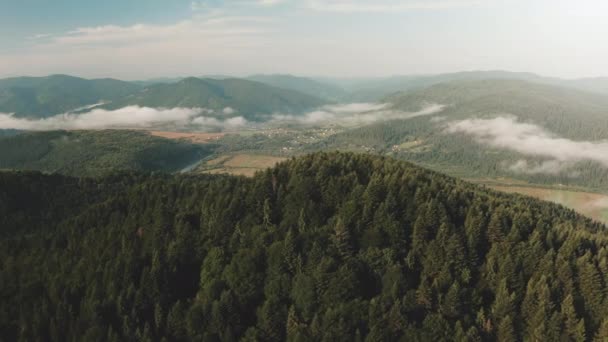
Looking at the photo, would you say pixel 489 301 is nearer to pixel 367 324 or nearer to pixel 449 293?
pixel 449 293

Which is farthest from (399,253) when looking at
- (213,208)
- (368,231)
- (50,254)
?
(50,254)

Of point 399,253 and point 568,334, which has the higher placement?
point 399,253

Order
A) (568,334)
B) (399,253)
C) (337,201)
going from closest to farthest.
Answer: (568,334), (399,253), (337,201)

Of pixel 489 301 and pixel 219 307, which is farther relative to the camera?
pixel 489 301

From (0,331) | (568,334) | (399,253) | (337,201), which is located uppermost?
(337,201)

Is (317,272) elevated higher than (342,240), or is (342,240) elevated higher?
(342,240)

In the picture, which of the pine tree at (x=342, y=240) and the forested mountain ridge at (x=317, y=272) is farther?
the pine tree at (x=342, y=240)

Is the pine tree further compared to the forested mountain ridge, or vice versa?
the pine tree

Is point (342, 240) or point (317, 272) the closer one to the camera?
point (317, 272)
